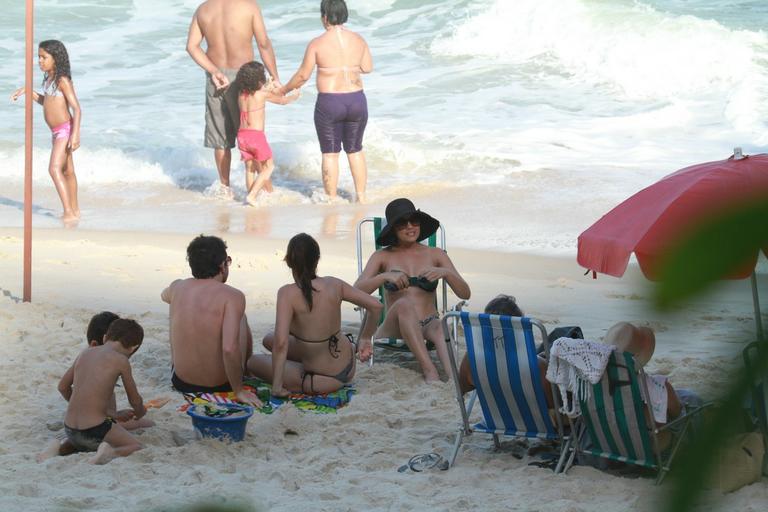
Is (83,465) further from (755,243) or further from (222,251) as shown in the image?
(755,243)

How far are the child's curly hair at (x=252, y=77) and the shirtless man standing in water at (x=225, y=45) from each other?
0.17 meters

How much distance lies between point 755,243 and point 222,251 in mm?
5205

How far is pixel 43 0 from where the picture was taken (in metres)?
25.7

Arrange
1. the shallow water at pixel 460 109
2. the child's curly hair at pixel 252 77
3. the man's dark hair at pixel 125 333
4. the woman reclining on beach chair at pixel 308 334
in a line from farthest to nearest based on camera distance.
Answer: the shallow water at pixel 460 109
the child's curly hair at pixel 252 77
the woman reclining on beach chair at pixel 308 334
the man's dark hair at pixel 125 333

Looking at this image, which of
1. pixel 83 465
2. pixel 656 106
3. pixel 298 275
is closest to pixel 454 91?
pixel 656 106

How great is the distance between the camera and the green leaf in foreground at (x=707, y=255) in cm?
40

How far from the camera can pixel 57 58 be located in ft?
32.1

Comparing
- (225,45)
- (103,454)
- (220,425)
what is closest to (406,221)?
(220,425)

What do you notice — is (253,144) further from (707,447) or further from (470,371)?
(707,447)

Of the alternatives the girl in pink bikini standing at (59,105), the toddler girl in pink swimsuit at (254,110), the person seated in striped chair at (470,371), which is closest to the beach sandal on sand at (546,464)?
the person seated in striped chair at (470,371)

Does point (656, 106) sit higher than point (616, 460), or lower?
higher

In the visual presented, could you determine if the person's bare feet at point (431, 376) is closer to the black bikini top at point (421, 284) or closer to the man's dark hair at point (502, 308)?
the black bikini top at point (421, 284)

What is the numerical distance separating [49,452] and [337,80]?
685 centimetres

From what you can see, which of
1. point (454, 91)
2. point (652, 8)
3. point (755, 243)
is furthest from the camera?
point (652, 8)
